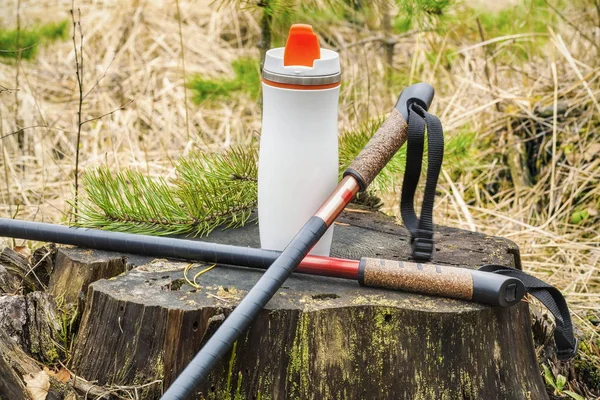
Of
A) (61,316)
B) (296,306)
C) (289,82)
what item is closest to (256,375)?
(296,306)

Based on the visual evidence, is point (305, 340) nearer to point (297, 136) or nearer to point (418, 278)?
point (418, 278)

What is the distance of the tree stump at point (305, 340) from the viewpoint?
1529mm

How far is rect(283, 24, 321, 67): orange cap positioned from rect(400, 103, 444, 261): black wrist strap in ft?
1.01

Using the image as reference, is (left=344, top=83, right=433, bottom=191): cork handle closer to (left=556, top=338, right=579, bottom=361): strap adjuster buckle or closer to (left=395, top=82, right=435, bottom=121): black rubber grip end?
(left=395, top=82, right=435, bottom=121): black rubber grip end

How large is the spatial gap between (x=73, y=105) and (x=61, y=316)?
256 centimetres

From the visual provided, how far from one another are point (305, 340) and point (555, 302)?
2.13ft

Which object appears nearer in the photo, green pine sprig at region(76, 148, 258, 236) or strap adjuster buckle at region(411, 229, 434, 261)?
strap adjuster buckle at region(411, 229, 434, 261)

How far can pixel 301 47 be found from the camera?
60.4 inches

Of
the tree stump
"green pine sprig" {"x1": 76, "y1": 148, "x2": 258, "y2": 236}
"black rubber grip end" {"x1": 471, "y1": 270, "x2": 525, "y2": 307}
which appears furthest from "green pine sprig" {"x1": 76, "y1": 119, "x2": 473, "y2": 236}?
"black rubber grip end" {"x1": 471, "y1": 270, "x2": 525, "y2": 307}

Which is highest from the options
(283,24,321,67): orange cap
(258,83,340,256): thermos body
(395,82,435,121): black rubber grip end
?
(283,24,321,67): orange cap

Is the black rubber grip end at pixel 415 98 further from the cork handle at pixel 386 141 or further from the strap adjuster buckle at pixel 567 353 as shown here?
the strap adjuster buckle at pixel 567 353

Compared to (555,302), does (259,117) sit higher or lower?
higher

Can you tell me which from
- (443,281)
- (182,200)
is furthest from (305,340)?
(182,200)

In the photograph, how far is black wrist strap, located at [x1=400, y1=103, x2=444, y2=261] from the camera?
166 cm
